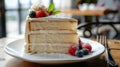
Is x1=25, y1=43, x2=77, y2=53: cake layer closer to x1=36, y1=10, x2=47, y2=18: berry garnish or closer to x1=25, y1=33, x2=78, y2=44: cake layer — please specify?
x1=25, y1=33, x2=78, y2=44: cake layer

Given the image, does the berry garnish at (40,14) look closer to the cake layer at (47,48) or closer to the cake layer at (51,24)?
the cake layer at (51,24)

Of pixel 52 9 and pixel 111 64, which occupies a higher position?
pixel 52 9

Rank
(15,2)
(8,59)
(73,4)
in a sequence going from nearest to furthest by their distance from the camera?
(8,59) < (15,2) < (73,4)

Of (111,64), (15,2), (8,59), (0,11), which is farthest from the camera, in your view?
(15,2)

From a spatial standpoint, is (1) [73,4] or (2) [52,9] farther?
(1) [73,4]

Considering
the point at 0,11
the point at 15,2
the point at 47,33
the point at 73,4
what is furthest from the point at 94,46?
the point at 73,4

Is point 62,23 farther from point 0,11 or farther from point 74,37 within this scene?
point 0,11

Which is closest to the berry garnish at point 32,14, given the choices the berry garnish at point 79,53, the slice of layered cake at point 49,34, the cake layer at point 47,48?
the slice of layered cake at point 49,34

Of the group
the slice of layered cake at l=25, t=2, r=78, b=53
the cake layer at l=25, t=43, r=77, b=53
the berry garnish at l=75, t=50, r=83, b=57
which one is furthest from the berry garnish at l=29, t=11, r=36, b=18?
the berry garnish at l=75, t=50, r=83, b=57

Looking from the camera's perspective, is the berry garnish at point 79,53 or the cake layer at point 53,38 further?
the cake layer at point 53,38
